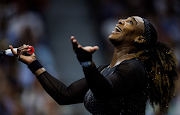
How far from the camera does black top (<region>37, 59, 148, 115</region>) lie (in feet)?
5.34

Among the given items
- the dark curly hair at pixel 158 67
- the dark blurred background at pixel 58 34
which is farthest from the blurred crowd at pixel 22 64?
the dark curly hair at pixel 158 67

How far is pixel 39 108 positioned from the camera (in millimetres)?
4191

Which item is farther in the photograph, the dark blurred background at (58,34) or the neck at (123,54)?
the dark blurred background at (58,34)

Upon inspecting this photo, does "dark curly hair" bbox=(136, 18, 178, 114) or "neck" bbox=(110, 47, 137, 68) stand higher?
"neck" bbox=(110, 47, 137, 68)

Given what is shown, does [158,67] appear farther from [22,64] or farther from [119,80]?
[22,64]

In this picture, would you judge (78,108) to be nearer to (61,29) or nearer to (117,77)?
(61,29)

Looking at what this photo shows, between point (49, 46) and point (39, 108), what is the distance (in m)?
1.23

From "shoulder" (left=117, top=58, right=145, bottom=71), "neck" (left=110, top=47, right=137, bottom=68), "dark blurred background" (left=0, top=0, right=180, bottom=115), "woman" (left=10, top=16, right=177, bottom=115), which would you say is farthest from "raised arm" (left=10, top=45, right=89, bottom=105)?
"dark blurred background" (left=0, top=0, right=180, bottom=115)

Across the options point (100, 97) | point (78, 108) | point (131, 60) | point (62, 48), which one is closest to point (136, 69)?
point (131, 60)

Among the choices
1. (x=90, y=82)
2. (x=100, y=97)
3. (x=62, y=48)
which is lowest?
(x=62, y=48)

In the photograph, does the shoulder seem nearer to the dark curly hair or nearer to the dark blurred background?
the dark curly hair

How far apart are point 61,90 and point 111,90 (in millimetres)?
601

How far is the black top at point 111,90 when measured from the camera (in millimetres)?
1627

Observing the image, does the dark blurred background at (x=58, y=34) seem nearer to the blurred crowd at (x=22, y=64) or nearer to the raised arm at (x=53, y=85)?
the blurred crowd at (x=22, y=64)
